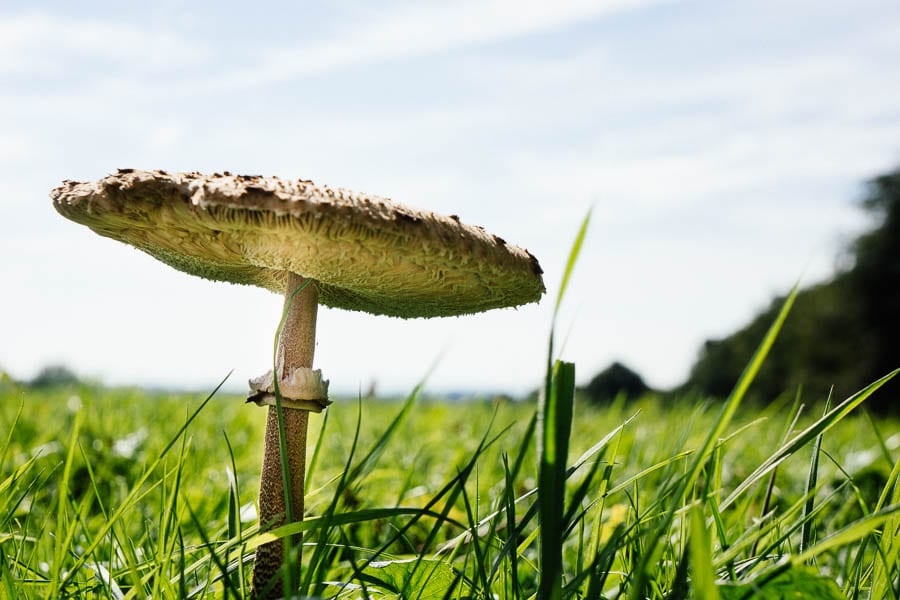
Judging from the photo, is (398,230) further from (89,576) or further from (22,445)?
(22,445)

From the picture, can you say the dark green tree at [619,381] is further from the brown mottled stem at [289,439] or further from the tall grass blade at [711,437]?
the tall grass blade at [711,437]

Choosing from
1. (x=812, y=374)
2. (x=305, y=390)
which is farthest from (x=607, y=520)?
(x=812, y=374)

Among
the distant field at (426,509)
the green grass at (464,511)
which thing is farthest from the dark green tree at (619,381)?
the green grass at (464,511)

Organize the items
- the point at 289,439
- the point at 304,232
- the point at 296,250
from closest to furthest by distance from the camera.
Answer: the point at 304,232 → the point at 296,250 → the point at 289,439

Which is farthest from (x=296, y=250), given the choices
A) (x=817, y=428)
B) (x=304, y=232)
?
(x=817, y=428)

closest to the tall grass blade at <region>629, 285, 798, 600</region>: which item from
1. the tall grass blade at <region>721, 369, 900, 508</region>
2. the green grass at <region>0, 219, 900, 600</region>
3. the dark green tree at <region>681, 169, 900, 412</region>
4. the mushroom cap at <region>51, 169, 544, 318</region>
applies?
the green grass at <region>0, 219, 900, 600</region>

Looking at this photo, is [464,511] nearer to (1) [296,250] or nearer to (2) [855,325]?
(1) [296,250]

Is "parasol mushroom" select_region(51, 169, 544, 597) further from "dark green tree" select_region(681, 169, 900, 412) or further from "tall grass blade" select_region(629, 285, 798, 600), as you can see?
"dark green tree" select_region(681, 169, 900, 412)
